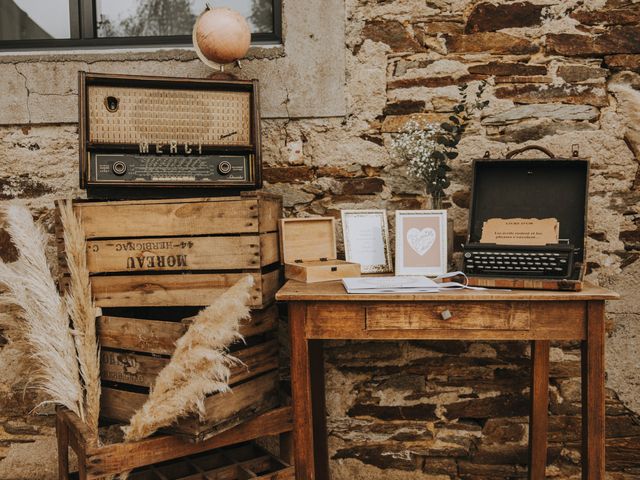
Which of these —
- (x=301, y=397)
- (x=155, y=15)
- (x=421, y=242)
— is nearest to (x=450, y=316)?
(x=421, y=242)

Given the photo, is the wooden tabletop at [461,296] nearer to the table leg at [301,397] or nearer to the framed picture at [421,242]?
the table leg at [301,397]

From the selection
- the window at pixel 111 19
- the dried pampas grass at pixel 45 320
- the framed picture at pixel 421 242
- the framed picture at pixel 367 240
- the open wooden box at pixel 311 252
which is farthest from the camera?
the window at pixel 111 19

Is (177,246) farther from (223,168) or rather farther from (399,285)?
(399,285)

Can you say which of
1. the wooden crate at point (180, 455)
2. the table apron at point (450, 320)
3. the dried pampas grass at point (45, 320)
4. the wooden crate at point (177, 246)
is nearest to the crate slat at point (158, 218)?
the wooden crate at point (177, 246)

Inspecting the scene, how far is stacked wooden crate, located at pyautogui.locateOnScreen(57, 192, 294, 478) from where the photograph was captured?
6.91 ft

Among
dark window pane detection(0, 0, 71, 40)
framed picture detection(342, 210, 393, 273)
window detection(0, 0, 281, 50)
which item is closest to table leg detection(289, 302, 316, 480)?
framed picture detection(342, 210, 393, 273)

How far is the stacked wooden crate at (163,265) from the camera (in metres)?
2.11

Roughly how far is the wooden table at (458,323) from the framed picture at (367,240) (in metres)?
0.40

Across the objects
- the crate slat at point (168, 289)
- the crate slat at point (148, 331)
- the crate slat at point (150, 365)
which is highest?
the crate slat at point (168, 289)

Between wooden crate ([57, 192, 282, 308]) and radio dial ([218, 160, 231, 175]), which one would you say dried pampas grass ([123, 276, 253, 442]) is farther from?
radio dial ([218, 160, 231, 175])

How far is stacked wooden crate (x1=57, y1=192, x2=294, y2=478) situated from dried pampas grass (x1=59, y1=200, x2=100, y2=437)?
0.06 m

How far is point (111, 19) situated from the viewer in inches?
113

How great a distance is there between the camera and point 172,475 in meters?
2.27

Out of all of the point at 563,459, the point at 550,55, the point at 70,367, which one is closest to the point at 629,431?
the point at 563,459
